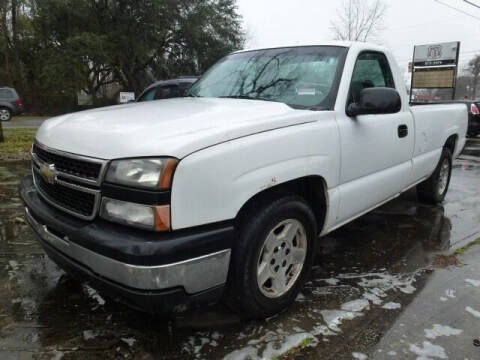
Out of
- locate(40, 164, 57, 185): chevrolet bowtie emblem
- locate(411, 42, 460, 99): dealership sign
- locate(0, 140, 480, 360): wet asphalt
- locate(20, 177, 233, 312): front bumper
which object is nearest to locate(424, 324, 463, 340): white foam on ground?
locate(0, 140, 480, 360): wet asphalt

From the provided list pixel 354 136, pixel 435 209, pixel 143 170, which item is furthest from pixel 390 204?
pixel 143 170

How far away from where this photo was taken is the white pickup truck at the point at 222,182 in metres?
2.04

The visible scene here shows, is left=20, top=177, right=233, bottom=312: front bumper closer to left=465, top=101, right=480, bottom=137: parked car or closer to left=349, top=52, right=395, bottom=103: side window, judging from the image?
left=349, top=52, right=395, bottom=103: side window

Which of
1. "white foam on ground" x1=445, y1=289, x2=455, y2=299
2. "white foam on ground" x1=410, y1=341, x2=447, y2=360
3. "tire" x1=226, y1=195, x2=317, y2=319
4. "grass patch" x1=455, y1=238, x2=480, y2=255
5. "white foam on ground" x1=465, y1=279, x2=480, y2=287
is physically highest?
"tire" x1=226, y1=195, x2=317, y2=319

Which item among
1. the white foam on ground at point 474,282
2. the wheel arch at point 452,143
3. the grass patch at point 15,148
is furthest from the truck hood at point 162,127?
the grass patch at point 15,148

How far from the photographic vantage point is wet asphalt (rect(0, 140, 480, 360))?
2.38 metres

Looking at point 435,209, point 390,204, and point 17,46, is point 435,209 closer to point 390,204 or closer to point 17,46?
point 390,204

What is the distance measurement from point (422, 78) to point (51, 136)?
23.8 meters

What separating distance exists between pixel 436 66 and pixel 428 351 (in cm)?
2312

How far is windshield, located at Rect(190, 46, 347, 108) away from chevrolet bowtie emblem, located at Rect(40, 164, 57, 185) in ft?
5.10

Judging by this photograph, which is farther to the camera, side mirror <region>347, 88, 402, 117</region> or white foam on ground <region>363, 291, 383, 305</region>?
side mirror <region>347, 88, 402, 117</region>

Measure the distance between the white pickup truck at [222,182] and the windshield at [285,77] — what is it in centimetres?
1

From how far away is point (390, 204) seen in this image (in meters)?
5.52

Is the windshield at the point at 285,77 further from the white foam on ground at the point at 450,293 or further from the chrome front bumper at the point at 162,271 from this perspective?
the white foam on ground at the point at 450,293
